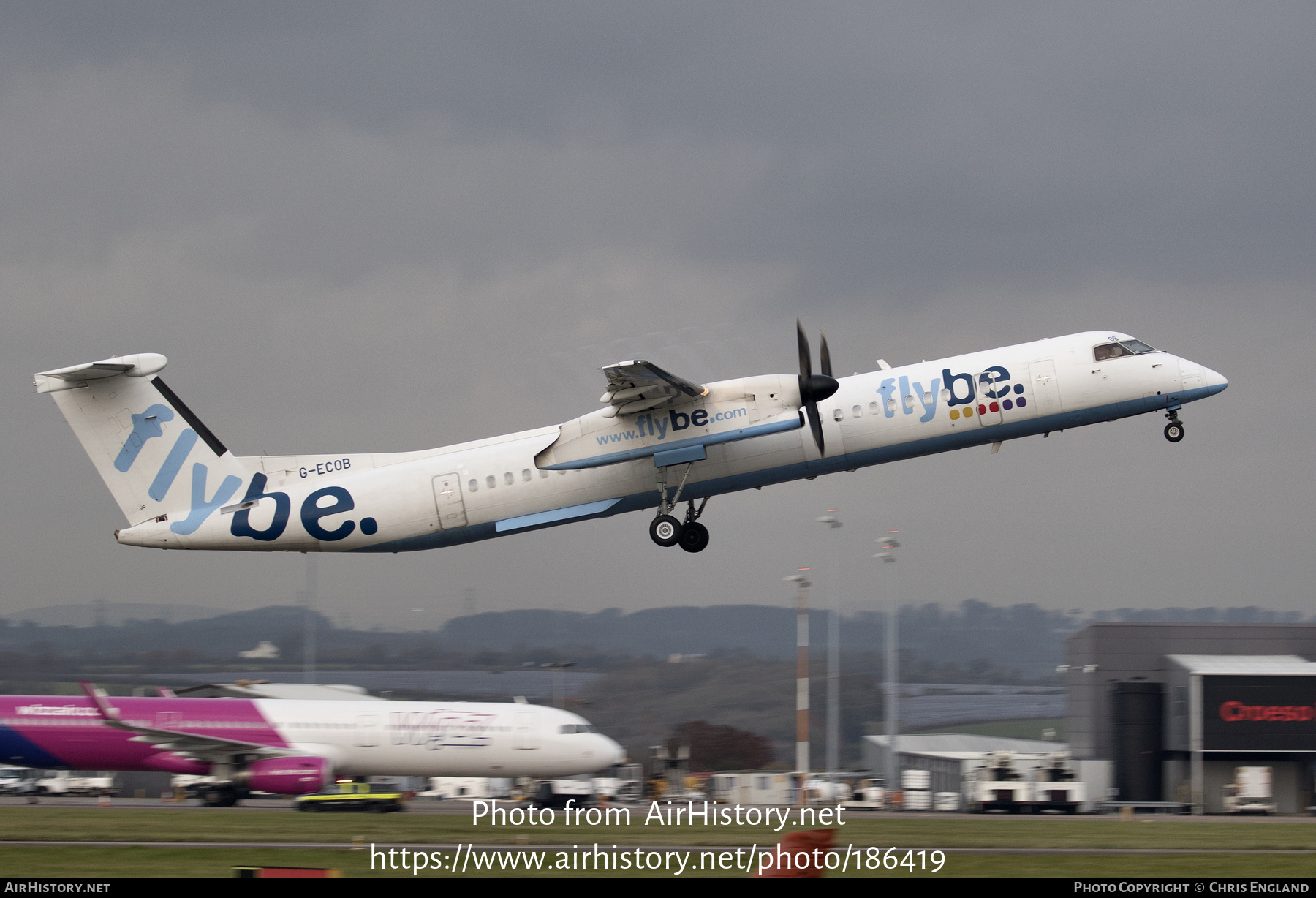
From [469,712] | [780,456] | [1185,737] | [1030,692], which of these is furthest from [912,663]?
[780,456]

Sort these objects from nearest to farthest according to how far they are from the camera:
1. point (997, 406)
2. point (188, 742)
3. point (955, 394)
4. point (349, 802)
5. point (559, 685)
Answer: point (955, 394) < point (997, 406) < point (349, 802) < point (188, 742) < point (559, 685)

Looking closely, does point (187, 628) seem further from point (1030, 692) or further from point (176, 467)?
point (1030, 692)

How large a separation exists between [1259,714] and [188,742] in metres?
39.1

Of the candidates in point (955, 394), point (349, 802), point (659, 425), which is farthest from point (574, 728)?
point (955, 394)

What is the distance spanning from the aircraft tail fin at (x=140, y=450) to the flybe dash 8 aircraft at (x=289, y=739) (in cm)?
641

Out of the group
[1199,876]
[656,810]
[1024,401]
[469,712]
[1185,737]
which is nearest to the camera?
[1199,876]

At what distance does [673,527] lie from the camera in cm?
2748

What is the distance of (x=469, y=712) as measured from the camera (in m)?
34.2

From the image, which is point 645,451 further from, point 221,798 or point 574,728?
point 221,798

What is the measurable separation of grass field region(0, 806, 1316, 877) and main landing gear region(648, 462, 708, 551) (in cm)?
614

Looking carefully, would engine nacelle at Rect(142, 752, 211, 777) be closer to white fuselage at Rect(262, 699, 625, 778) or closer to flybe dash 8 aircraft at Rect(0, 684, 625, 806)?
flybe dash 8 aircraft at Rect(0, 684, 625, 806)

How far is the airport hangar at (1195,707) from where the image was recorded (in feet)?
158

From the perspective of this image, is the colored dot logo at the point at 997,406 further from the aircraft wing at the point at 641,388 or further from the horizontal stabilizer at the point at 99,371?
the horizontal stabilizer at the point at 99,371
